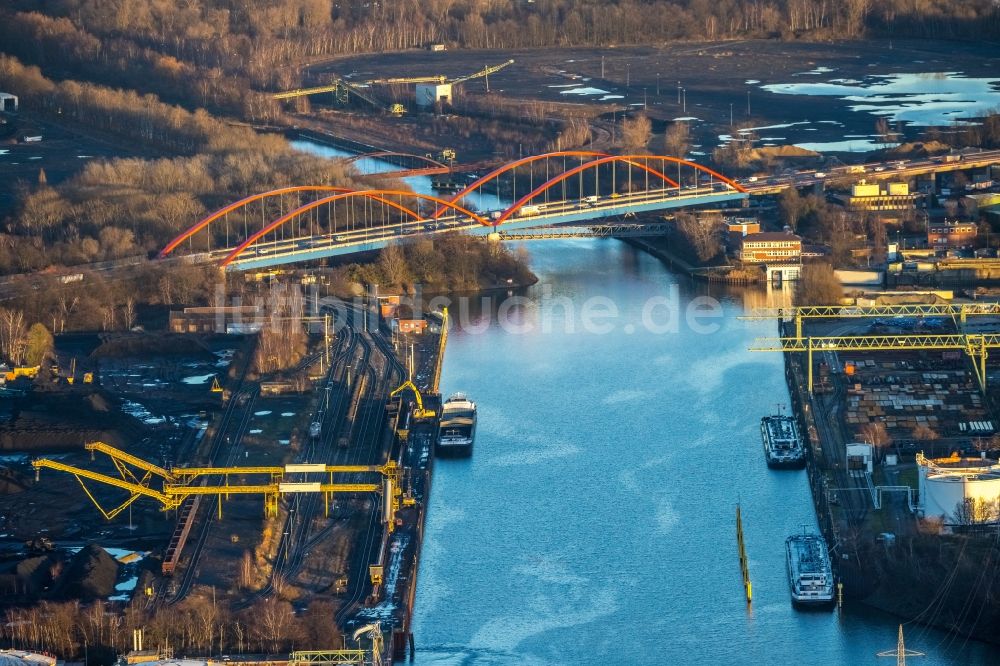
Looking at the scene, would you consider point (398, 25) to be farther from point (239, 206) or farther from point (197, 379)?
point (197, 379)

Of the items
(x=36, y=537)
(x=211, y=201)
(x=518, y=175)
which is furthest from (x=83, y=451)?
(x=518, y=175)

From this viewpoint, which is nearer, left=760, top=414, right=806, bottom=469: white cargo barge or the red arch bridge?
left=760, top=414, right=806, bottom=469: white cargo barge

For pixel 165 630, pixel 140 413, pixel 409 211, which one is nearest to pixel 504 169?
→ pixel 409 211

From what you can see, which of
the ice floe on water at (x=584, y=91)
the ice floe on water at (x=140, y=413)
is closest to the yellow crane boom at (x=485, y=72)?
the ice floe on water at (x=584, y=91)

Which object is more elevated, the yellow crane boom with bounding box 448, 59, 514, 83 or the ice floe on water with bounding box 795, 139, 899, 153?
the yellow crane boom with bounding box 448, 59, 514, 83

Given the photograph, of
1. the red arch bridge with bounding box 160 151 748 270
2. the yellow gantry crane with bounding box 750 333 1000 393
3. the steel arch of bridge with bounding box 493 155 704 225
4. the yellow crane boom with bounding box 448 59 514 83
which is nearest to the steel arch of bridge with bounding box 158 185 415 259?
the red arch bridge with bounding box 160 151 748 270

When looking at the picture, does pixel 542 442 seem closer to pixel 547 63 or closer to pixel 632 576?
pixel 632 576

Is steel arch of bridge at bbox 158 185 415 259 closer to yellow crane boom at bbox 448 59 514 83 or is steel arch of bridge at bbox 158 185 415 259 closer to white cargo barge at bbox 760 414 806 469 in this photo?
white cargo barge at bbox 760 414 806 469
